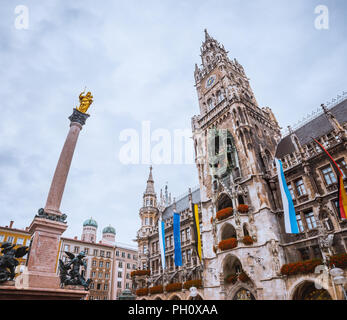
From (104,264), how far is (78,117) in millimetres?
52677

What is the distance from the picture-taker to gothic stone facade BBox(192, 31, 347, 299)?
21.8 metres

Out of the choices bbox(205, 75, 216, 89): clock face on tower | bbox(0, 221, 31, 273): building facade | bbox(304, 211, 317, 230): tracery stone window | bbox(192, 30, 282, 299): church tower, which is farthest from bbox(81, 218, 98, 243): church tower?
bbox(304, 211, 317, 230): tracery stone window

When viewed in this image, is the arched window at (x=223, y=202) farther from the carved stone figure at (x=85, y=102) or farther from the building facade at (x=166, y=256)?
the carved stone figure at (x=85, y=102)

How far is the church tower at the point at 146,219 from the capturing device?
Answer: 144 feet

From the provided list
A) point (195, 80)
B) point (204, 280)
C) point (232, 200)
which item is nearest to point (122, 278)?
point (204, 280)

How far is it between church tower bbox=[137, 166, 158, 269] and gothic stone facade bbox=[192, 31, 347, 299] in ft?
59.8

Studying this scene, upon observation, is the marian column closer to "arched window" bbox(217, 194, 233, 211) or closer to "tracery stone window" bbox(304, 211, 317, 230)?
"arched window" bbox(217, 194, 233, 211)

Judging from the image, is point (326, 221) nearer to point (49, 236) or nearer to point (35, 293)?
point (49, 236)

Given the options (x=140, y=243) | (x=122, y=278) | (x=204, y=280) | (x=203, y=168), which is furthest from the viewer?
(x=122, y=278)

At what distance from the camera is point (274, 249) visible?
22484 millimetres

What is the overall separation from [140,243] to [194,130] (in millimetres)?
23851

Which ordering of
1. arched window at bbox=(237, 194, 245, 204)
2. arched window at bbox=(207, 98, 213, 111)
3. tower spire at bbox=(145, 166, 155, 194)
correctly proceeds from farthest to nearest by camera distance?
tower spire at bbox=(145, 166, 155, 194)
arched window at bbox=(207, 98, 213, 111)
arched window at bbox=(237, 194, 245, 204)

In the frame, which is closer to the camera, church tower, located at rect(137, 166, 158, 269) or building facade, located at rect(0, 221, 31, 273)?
church tower, located at rect(137, 166, 158, 269)

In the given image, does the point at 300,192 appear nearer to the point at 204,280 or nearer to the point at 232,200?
the point at 232,200
